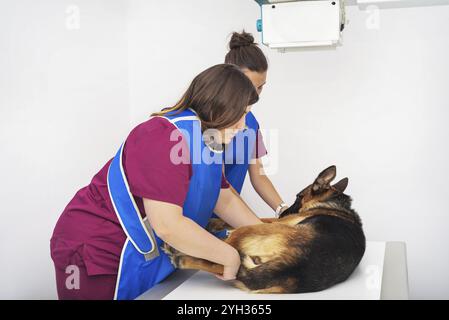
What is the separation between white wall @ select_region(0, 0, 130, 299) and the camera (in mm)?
2117

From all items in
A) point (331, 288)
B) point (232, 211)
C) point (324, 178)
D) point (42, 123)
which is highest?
point (42, 123)

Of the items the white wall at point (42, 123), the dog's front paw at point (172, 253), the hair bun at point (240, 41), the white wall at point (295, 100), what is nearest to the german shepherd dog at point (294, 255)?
the dog's front paw at point (172, 253)

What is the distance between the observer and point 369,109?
289cm

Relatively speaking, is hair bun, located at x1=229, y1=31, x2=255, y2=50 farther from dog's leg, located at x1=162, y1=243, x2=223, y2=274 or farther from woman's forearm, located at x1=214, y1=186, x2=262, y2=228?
dog's leg, located at x1=162, y1=243, x2=223, y2=274

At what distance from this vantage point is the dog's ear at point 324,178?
61.7 inches

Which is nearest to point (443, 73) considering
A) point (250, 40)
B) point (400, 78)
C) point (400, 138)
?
point (400, 78)

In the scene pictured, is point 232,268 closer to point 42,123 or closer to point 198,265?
point 198,265

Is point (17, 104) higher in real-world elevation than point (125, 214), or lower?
higher

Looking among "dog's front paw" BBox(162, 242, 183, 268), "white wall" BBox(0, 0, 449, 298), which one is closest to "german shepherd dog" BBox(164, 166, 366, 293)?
"dog's front paw" BBox(162, 242, 183, 268)

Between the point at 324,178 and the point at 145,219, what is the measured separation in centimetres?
53

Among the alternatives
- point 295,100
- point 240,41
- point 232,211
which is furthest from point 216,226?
point 295,100

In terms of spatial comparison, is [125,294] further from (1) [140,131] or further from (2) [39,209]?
(2) [39,209]
